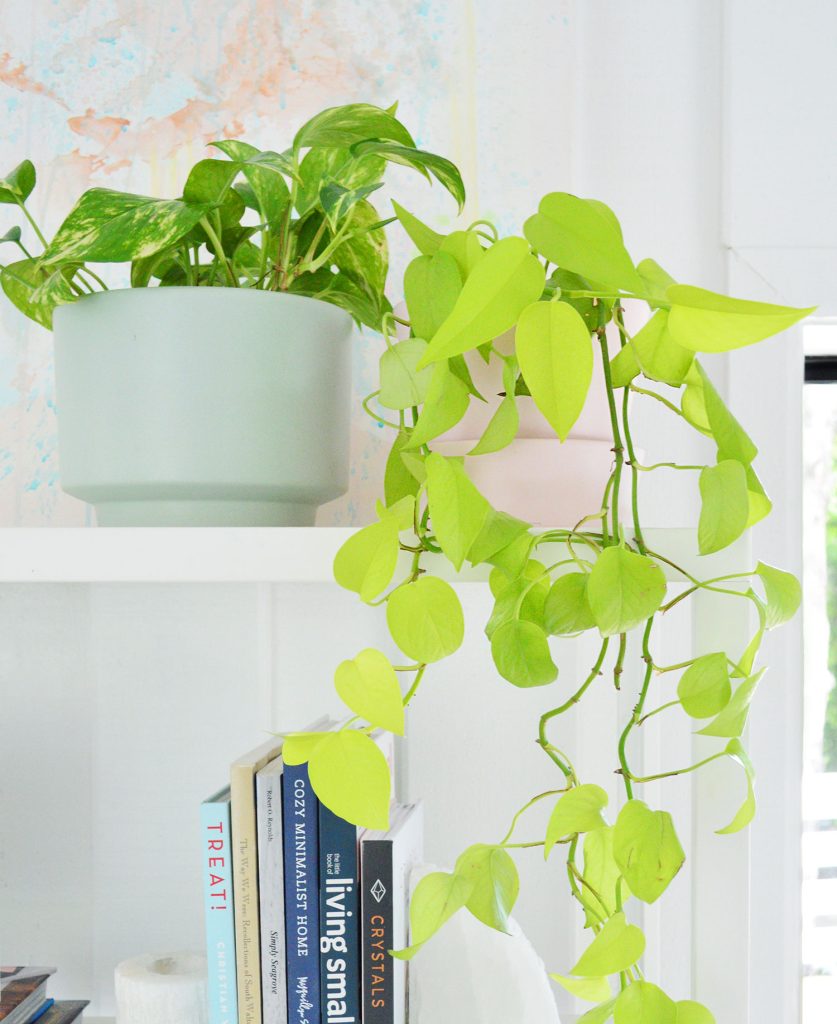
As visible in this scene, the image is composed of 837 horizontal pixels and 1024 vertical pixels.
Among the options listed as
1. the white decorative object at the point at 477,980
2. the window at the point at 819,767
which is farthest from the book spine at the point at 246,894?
the window at the point at 819,767

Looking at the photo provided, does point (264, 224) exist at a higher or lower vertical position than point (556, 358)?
higher

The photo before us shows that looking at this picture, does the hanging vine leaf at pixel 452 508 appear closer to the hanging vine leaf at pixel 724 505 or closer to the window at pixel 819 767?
the hanging vine leaf at pixel 724 505

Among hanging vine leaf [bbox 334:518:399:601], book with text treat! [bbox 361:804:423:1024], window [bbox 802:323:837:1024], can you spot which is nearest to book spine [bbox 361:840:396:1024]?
book with text treat! [bbox 361:804:423:1024]

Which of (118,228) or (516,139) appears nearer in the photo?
(118,228)

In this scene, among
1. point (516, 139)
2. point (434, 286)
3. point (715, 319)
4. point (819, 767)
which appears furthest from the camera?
point (819, 767)

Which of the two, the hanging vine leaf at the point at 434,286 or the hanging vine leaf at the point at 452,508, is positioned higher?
the hanging vine leaf at the point at 434,286

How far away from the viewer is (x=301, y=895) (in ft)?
2.21

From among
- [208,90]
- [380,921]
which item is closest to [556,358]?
[380,921]

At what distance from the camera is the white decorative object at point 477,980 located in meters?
0.70

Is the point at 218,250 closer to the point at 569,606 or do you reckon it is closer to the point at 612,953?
the point at 569,606

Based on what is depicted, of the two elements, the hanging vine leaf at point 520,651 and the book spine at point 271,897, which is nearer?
the hanging vine leaf at point 520,651

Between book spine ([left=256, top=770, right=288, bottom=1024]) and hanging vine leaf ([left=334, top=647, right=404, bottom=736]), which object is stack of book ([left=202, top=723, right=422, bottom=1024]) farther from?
hanging vine leaf ([left=334, top=647, right=404, bottom=736])

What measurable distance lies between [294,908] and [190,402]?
1.15ft

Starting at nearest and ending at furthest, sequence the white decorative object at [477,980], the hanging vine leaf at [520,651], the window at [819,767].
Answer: the hanging vine leaf at [520,651] → the white decorative object at [477,980] → the window at [819,767]
